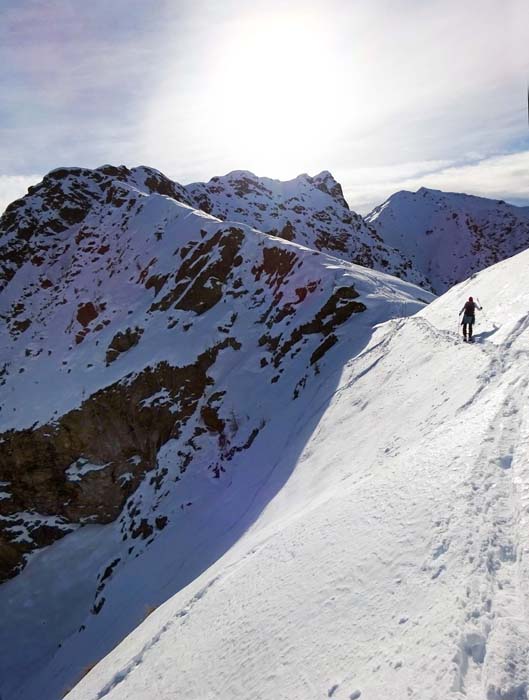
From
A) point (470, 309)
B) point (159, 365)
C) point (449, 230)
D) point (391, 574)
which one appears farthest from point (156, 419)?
point (449, 230)

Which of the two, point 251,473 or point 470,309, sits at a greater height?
point 470,309

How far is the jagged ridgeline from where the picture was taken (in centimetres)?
2394

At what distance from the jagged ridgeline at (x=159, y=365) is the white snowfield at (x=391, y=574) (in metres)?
10.4

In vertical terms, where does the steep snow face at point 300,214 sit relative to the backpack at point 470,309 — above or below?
above

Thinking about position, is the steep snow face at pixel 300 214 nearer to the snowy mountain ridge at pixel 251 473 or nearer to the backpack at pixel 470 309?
the snowy mountain ridge at pixel 251 473

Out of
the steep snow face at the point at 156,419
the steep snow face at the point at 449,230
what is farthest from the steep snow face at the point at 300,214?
the steep snow face at the point at 156,419

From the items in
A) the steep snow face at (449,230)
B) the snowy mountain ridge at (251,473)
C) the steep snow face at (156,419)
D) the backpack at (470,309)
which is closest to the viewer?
the snowy mountain ridge at (251,473)

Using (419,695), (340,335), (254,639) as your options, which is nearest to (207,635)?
(254,639)

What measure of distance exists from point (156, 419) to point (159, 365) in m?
3.58

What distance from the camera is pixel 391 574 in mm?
5719

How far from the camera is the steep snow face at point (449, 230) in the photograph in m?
108

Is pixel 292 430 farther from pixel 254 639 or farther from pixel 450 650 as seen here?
pixel 450 650

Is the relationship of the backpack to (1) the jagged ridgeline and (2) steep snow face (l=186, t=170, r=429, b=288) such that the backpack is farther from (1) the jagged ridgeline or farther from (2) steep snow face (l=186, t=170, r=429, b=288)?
(2) steep snow face (l=186, t=170, r=429, b=288)

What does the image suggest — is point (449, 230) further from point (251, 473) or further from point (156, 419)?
point (251, 473)
